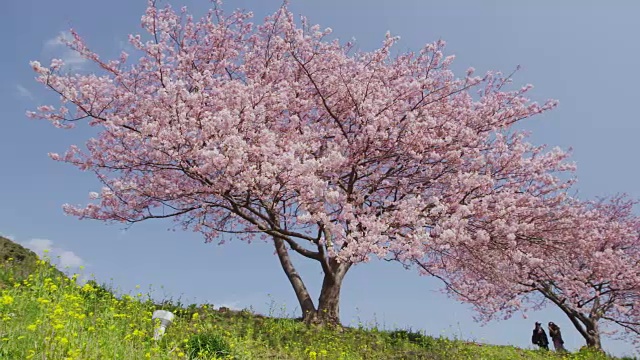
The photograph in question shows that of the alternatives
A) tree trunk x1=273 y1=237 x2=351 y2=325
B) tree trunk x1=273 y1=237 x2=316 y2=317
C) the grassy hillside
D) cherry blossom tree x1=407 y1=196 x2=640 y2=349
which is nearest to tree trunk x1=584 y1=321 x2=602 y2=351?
cherry blossom tree x1=407 y1=196 x2=640 y2=349

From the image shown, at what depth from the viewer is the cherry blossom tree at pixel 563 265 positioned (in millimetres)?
15271

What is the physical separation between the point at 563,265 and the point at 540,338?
4944 mm

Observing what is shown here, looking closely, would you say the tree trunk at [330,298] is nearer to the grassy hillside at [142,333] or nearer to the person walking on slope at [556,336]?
the grassy hillside at [142,333]

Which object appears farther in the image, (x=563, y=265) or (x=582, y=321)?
(x=582, y=321)

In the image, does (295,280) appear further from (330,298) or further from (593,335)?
(593,335)

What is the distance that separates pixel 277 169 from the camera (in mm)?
11586

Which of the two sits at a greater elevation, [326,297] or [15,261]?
[15,261]

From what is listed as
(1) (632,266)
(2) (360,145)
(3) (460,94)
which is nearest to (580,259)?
(1) (632,266)

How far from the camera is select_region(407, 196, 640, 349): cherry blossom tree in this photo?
50.1 feet

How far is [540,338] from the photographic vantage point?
2245 centimetres

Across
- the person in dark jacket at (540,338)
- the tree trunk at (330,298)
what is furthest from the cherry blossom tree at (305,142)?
the person in dark jacket at (540,338)

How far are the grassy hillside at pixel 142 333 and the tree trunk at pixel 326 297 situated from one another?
619 mm

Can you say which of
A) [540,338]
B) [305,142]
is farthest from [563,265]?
[305,142]

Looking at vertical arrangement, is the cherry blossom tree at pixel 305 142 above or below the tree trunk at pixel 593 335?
above
